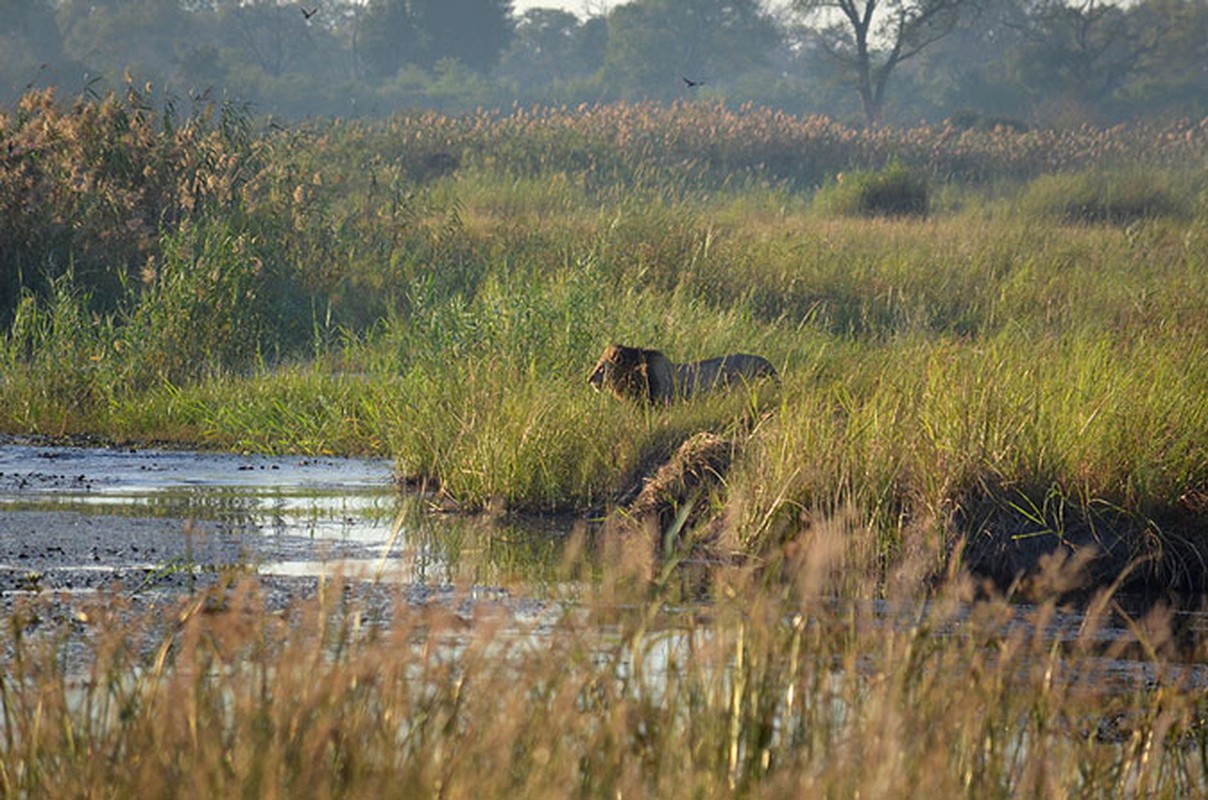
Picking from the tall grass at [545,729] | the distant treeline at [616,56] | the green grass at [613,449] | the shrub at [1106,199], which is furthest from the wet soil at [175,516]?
the distant treeline at [616,56]

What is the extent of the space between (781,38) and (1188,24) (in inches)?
736

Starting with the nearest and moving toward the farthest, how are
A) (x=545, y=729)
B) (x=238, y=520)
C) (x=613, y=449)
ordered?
1. (x=545, y=729)
2. (x=238, y=520)
3. (x=613, y=449)

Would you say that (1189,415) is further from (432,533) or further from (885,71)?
(885,71)

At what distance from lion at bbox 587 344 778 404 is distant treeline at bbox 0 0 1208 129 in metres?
42.0

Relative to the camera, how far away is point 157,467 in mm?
10672

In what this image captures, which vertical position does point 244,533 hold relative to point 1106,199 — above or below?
below

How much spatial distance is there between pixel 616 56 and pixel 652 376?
61.5 metres

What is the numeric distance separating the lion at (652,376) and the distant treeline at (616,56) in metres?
42.0

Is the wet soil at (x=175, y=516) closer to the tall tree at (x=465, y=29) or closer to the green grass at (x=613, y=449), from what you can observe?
the green grass at (x=613, y=449)

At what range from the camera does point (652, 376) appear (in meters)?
9.82

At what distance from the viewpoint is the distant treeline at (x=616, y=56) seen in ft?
185

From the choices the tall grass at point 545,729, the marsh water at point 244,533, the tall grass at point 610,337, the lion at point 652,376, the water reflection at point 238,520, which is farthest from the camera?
the lion at point 652,376

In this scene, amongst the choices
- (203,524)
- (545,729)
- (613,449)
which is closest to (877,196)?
(613,449)

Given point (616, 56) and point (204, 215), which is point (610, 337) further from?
point (616, 56)
